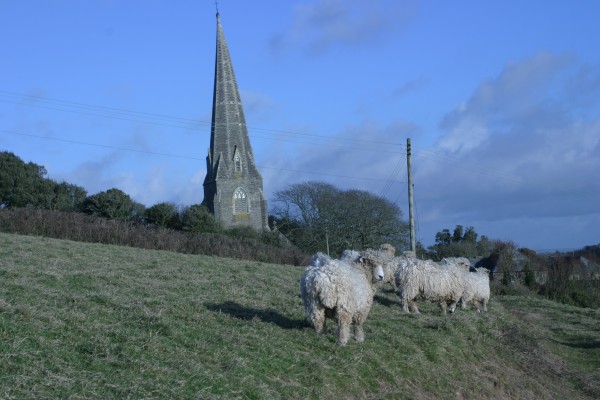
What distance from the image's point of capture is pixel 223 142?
85.8 meters

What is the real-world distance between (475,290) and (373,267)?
558 centimetres

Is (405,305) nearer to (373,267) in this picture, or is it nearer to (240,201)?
(373,267)

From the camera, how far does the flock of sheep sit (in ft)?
43.4

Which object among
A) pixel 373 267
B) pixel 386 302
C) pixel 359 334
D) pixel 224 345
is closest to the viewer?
pixel 224 345

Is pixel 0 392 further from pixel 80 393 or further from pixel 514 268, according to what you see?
pixel 514 268

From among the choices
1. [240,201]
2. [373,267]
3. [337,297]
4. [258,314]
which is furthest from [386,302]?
[240,201]

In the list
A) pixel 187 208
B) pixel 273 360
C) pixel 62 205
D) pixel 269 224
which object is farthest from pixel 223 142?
pixel 273 360

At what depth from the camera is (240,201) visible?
86.1 metres

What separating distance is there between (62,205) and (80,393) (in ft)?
149

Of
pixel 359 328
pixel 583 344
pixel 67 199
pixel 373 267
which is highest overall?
pixel 67 199

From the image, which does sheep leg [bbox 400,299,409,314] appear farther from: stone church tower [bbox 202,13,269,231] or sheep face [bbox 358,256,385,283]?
stone church tower [bbox 202,13,269,231]

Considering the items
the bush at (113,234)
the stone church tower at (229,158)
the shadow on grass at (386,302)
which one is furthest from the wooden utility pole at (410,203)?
the stone church tower at (229,158)

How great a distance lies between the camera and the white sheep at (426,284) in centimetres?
1952

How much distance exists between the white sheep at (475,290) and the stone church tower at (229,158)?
62.6m
